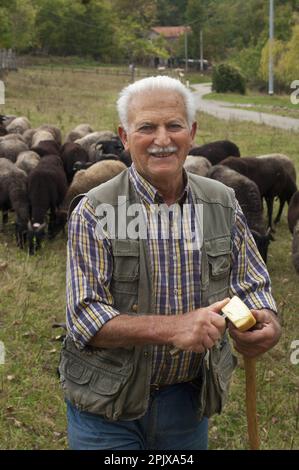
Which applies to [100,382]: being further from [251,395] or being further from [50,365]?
[50,365]

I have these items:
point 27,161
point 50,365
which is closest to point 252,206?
point 50,365

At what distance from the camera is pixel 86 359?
265 cm

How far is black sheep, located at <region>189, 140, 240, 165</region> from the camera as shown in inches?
571

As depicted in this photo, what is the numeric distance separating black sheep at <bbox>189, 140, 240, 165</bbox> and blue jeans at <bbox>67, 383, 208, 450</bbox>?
467 inches

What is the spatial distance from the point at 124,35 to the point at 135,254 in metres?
81.4

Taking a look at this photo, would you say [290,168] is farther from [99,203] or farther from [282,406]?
[99,203]

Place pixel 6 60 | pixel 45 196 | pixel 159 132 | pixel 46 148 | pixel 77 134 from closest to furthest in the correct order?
pixel 159 132
pixel 45 196
pixel 46 148
pixel 77 134
pixel 6 60

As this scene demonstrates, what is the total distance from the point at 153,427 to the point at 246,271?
82 cm

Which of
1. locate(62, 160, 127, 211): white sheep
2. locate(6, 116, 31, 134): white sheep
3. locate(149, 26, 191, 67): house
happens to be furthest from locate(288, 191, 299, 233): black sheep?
locate(149, 26, 191, 67): house

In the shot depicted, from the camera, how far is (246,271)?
290cm

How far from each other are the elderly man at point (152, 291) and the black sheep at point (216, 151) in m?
11.8

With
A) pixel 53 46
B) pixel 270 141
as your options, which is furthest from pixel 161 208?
pixel 53 46

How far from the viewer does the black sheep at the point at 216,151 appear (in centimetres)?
1452

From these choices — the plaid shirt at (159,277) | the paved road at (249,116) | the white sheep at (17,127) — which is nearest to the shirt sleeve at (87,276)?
the plaid shirt at (159,277)
